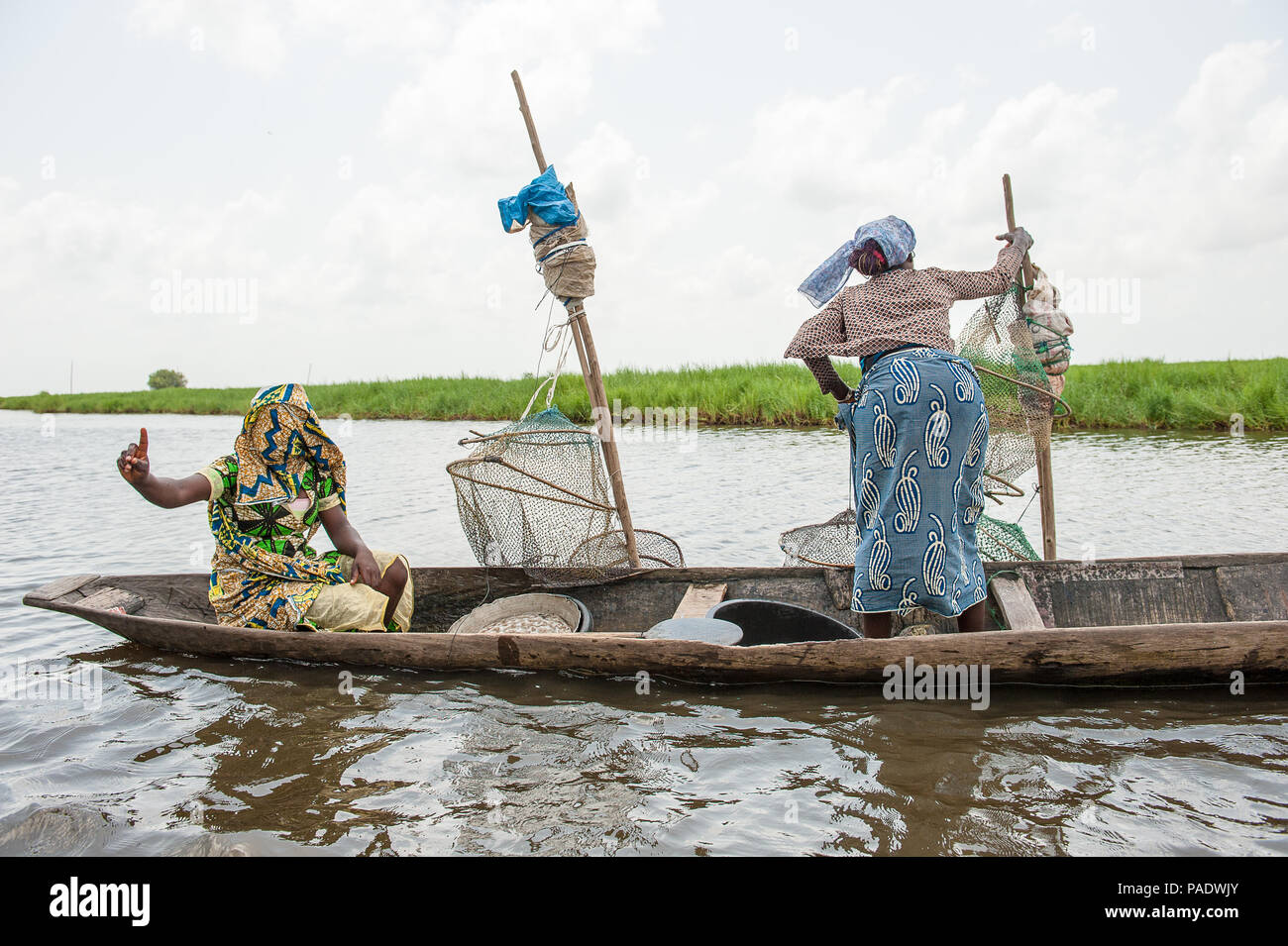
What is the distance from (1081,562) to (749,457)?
294 inches

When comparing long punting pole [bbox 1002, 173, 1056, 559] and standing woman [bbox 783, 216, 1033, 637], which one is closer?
standing woman [bbox 783, 216, 1033, 637]

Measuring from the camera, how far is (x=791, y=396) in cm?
1395

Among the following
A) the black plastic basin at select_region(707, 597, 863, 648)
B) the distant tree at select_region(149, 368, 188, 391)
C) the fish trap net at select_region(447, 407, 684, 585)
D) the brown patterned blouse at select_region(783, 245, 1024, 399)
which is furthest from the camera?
the distant tree at select_region(149, 368, 188, 391)

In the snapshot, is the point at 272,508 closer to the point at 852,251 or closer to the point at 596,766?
the point at 596,766

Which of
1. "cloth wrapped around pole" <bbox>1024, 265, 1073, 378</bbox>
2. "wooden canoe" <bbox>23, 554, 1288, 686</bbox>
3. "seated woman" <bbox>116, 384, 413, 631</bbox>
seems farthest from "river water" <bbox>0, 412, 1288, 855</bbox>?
"cloth wrapped around pole" <bbox>1024, 265, 1073, 378</bbox>

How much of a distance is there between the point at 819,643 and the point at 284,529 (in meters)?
2.19

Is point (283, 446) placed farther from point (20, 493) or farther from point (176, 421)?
point (176, 421)

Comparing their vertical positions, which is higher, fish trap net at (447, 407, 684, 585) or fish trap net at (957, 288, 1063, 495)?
fish trap net at (957, 288, 1063, 495)

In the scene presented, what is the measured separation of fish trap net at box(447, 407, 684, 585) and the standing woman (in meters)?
1.24

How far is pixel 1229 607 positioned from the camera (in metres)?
3.68

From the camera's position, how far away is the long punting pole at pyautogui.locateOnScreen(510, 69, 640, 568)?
4074 mm

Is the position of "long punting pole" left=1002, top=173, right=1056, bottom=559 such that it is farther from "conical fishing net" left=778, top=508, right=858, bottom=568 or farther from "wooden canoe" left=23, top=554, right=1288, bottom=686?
"conical fishing net" left=778, top=508, right=858, bottom=568

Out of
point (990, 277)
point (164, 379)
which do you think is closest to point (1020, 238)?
point (990, 277)
